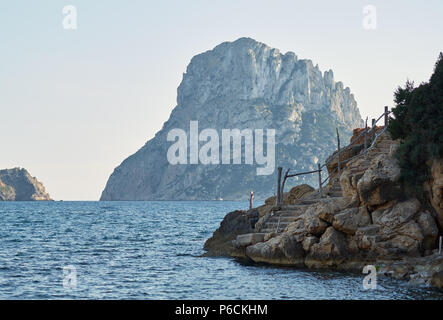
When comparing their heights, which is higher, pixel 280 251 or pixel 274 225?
pixel 274 225

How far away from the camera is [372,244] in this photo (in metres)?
26.7

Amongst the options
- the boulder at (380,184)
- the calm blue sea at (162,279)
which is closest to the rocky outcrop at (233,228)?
the calm blue sea at (162,279)

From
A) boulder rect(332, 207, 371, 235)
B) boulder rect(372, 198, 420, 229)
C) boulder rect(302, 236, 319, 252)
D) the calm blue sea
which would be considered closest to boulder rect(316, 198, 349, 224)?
boulder rect(332, 207, 371, 235)

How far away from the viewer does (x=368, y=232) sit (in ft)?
89.3

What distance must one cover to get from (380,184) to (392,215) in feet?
5.33

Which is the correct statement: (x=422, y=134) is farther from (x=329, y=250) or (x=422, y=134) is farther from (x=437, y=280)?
(x=437, y=280)

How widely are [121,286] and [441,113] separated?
16.6 metres

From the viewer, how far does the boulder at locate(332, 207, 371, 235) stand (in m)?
27.9

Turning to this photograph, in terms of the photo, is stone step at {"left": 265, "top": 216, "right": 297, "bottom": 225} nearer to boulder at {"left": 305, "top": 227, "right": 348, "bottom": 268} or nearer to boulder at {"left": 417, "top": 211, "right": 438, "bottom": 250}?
boulder at {"left": 305, "top": 227, "right": 348, "bottom": 268}

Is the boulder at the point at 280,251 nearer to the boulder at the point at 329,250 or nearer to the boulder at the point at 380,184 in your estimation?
the boulder at the point at 329,250

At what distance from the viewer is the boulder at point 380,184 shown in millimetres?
27547
